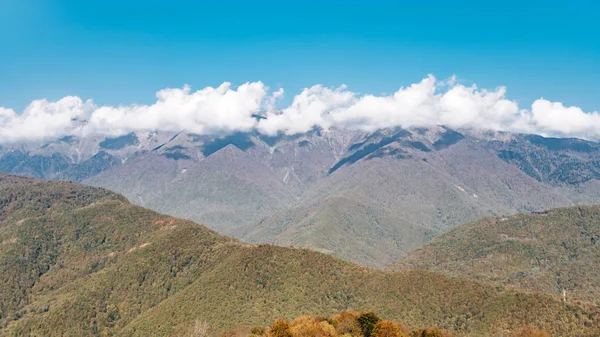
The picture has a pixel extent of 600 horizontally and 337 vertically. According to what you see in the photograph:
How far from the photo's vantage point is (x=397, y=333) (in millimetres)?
130375

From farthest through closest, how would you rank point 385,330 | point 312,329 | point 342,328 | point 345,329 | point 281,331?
point 342,328, point 345,329, point 312,329, point 281,331, point 385,330

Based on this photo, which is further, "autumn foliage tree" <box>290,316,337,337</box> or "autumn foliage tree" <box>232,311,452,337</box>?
"autumn foliage tree" <box>232,311,452,337</box>

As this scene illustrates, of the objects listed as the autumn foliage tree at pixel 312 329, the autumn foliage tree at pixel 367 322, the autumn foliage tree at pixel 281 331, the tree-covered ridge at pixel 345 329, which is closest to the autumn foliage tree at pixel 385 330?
the tree-covered ridge at pixel 345 329

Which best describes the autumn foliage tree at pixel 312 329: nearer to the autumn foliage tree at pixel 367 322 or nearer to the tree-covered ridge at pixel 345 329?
the tree-covered ridge at pixel 345 329

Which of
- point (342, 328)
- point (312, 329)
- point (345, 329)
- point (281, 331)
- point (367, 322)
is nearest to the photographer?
point (281, 331)

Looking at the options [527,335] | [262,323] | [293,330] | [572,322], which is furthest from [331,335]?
[572,322]

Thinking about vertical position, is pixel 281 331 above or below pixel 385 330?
below

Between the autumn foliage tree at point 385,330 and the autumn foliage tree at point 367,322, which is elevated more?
the autumn foliage tree at point 385,330

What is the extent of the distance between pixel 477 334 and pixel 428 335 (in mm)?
64128

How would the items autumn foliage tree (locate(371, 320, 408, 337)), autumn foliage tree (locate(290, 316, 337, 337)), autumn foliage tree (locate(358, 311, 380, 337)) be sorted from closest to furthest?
autumn foliage tree (locate(371, 320, 408, 337)) → autumn foliage tree (locate(290, 316, 337, 337)) → autumn foliage tree (locate(358, 311, 380, 337))

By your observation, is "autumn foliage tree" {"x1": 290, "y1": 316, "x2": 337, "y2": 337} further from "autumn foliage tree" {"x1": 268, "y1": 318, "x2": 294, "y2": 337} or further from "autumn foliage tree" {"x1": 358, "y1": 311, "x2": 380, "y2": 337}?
"autumn foliage tree" {"x1": 358, "y1": 311, "x2": 380, "y2": 337}

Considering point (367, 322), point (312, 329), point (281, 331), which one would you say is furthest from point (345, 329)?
point (281, 331)

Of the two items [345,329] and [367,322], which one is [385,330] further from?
[345,329]

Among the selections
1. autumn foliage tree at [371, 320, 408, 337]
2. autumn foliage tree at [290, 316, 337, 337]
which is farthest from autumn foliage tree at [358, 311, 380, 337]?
autumn foliage tree at [290, 316, 337, 337]
